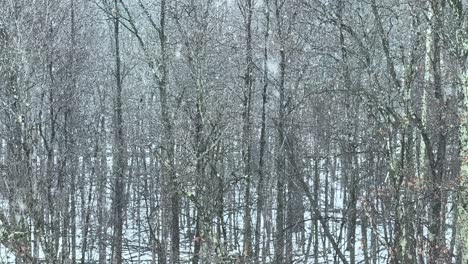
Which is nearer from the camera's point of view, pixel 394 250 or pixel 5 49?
pixel 394 250

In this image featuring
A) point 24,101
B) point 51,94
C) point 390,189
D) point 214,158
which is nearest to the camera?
point 390,189

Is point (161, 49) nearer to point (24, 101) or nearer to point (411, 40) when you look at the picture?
point (24, 101)

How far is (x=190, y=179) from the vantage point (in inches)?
483

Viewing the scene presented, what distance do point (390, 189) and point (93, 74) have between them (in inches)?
555

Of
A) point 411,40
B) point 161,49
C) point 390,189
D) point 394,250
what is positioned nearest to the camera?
point 394,250

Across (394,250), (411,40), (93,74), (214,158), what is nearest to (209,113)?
(214,158)

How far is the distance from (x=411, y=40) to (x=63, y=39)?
11313 millimetres

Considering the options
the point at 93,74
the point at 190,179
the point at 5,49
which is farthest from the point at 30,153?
the point at 93,74

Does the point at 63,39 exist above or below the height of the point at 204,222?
above

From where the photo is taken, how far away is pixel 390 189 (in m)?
9.14

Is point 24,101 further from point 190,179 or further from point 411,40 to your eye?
point 411,40

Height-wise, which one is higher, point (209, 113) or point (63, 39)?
point (63, 39)

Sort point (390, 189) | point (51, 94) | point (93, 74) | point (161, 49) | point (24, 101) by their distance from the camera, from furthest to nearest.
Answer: point (93, 74) < point (51, 94) < point (161, 49) < point (24, 101) < point (390, 189)

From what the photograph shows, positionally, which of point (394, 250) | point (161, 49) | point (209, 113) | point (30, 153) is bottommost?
point (394, 250)
